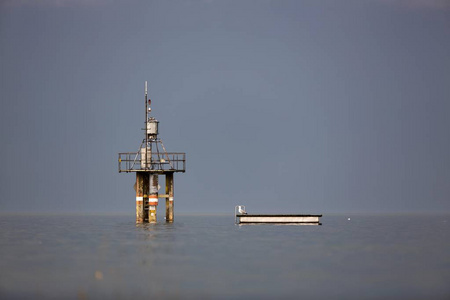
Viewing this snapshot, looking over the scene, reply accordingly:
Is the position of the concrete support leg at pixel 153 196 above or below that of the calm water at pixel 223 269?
above

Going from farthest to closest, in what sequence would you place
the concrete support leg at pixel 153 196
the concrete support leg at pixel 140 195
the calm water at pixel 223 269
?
the concrete support leg at pixel 140 195 < the concrete support leg at pixel 153 196 < the calm water at pixel 223 269

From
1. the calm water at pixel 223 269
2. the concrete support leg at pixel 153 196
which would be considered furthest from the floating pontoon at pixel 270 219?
the calm water at pixel 223 269

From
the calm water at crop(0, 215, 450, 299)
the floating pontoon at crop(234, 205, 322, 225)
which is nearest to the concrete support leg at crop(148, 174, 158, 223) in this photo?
the floating pontoon at crop(234, 205, 322, 225)

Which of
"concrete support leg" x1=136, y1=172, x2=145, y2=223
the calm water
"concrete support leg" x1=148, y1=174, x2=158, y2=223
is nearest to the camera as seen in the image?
the calm water

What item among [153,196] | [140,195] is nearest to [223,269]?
[153,196]

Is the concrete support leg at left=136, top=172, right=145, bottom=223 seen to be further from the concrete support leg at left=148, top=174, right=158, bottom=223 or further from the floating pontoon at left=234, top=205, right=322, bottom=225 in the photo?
the floating pontoon at left=234, top=205, right=322, bottom=225

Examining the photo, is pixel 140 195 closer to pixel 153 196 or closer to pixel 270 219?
pixel 153 196

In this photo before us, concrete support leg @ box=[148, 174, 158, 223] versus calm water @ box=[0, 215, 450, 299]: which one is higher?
concrete support leg @ box=[148, 174, 158, 223]

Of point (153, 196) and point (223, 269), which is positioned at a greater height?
point (153, 196)

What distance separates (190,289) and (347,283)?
7296 mm

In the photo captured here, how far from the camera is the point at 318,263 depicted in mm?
40531

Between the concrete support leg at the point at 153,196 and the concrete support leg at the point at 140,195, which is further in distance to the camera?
the concrete support leg at the point at 140,195

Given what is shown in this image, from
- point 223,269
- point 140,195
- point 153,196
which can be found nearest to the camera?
point 223,269

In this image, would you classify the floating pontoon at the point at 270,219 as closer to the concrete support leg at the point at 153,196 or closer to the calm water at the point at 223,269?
the concrete support leg at the point at 153,196
